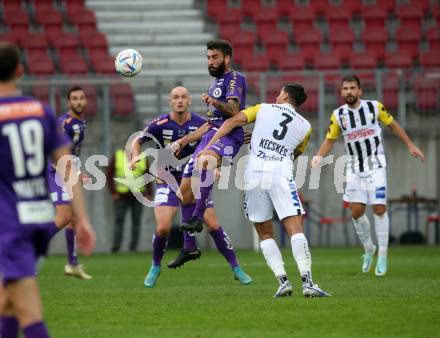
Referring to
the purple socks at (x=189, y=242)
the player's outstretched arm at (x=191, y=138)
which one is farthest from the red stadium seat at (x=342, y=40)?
the player's outstretched arm at (x=191, y=138)

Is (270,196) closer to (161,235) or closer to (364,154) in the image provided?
(161,235)

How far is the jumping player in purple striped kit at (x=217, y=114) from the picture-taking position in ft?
36.3

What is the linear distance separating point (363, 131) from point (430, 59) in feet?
34.5

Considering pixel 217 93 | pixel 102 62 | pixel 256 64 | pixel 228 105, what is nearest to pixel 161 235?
pixel 217 93

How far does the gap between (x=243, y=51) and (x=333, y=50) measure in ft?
6.85

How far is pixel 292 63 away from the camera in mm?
24109

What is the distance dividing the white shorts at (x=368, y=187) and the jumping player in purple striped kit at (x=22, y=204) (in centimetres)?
871

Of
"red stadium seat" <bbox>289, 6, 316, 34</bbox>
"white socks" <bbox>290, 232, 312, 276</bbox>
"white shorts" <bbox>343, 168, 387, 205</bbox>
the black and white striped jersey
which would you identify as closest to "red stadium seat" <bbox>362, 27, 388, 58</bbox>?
"red stadium seat" <bbox>289, 6, 316, 34</bbox>

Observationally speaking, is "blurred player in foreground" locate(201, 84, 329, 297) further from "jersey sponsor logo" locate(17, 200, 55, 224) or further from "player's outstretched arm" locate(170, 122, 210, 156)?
"jersey sponsor logo" locate(17, 200, 55, 224)

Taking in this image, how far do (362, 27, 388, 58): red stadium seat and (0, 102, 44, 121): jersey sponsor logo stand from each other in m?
19.5

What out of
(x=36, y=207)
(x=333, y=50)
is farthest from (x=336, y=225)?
(x=36, y=207)

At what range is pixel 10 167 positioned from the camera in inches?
233

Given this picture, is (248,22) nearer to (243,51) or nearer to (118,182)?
(243,51)

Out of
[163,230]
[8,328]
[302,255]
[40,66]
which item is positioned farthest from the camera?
[40,66]
